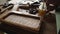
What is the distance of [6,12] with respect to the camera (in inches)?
44.6

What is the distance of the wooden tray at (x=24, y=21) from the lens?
0.89 meters

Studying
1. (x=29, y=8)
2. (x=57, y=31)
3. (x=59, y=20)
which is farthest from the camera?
(x=29, y=8)

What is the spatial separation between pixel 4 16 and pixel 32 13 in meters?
0.28

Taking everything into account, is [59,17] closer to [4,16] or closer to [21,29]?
[21,29]

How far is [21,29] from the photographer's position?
90 centimetres

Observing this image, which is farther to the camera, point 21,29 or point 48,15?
point 48,15

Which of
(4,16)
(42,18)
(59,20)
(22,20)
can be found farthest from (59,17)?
(4,16)

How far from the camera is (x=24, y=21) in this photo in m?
0.99

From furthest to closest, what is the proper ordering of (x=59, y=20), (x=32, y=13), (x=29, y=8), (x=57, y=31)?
(x=29, y=8)
(x=32, y=13)
(x=59, y=20)
(x=57, y=31)

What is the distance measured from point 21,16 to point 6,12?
0.59 feet

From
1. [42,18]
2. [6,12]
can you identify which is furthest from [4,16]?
[42,18]

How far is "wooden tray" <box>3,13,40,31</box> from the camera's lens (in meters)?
0.89

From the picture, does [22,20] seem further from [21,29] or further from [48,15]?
[48,15]

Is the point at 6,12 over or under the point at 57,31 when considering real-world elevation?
over
